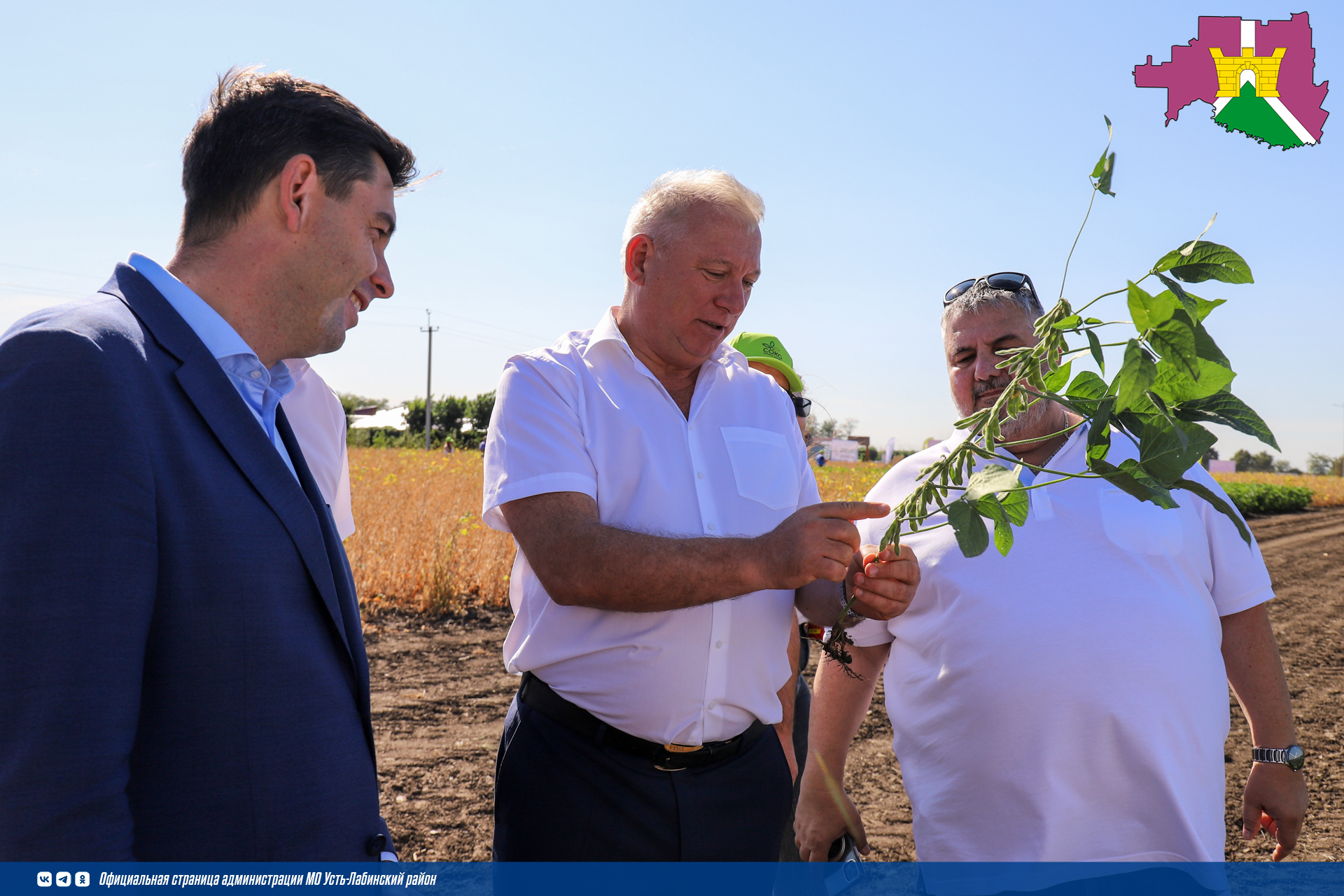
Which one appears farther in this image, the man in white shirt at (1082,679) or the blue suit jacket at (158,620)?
the man in white shirt at (1082,679)

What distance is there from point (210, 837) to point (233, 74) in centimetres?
123

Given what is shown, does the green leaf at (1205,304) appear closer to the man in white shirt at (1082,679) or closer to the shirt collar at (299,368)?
the man in white shirt at (1082,679)

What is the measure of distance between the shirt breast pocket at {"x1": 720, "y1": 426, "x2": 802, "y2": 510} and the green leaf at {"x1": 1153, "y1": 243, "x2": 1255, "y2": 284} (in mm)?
996

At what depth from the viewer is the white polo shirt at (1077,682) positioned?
1784 mm

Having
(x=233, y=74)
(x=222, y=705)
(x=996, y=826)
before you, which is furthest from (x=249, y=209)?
(x=996, y=826)

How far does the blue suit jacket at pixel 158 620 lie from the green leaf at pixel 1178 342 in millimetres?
1334

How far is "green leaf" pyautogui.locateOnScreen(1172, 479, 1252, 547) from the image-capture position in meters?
1.44

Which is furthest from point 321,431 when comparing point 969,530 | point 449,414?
point 449,414

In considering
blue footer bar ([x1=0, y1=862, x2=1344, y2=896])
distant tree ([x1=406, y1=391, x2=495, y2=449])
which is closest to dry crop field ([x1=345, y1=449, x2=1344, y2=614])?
blue footer bar ([x1=0, y1=862, x2=1344, y2=896])

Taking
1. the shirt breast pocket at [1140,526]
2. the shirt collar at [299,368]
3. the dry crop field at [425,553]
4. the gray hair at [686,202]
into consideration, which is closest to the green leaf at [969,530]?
the shirt breast pocket at [1140,526]

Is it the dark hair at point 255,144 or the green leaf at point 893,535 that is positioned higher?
the dark hair at point 255,144

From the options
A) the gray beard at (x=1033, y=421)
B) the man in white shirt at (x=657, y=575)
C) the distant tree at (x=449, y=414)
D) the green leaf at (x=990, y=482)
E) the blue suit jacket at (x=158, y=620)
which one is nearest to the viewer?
the blue suit jacket at (x=158, y=620)

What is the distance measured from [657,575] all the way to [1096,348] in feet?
2.92

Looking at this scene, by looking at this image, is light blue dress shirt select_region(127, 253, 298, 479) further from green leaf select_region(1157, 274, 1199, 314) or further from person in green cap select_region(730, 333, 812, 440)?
person in green cap select_region(730, 333, 812, 440)
